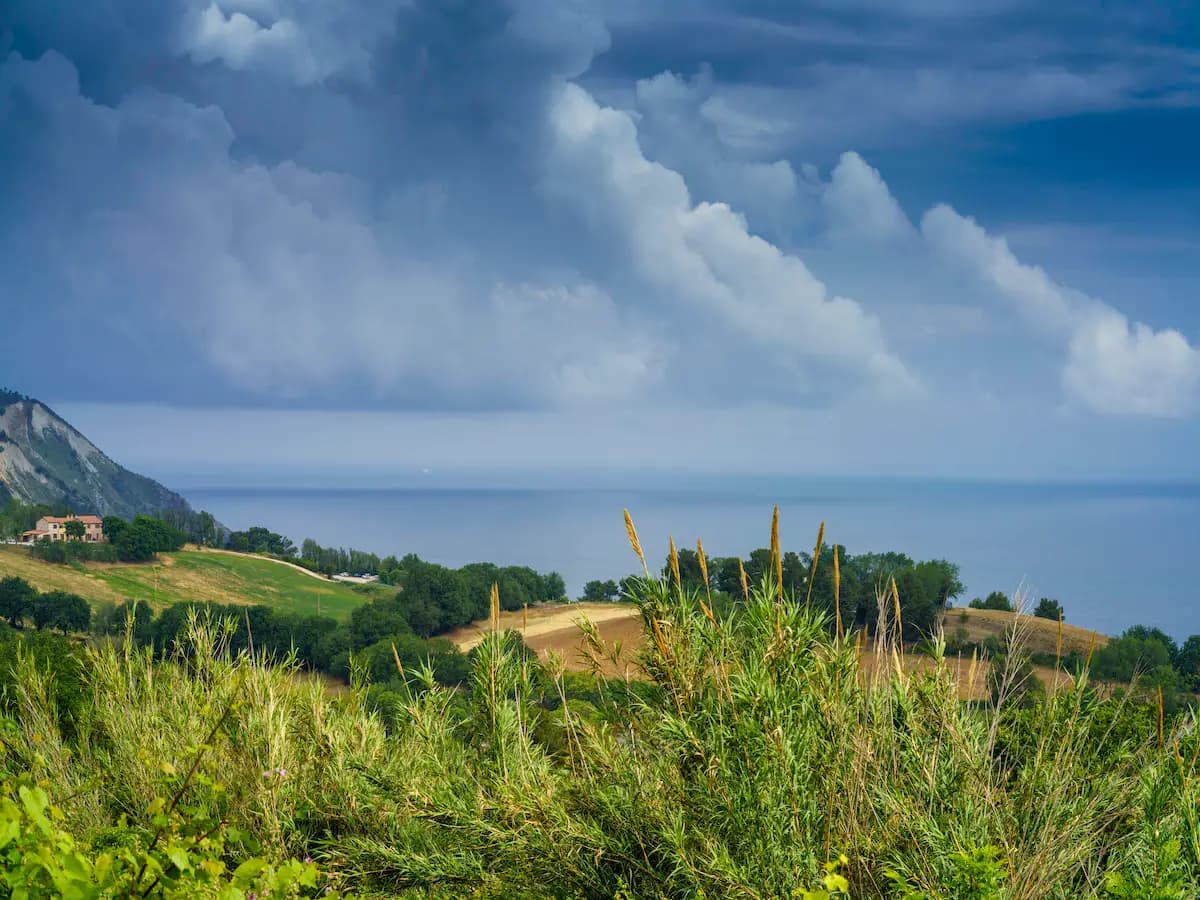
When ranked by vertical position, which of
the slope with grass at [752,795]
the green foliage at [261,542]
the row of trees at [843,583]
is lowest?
the green foliage at [261,542]

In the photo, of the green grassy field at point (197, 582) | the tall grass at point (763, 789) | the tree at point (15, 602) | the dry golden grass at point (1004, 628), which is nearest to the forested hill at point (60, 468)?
the green grassy field at point (197, 582)

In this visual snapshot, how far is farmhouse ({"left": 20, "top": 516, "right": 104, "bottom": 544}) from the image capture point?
57188 millimetres

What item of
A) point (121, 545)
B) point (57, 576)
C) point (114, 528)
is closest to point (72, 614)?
point (57, 576)

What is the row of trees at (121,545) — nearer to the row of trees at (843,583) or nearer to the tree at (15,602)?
the tree at (15,602)

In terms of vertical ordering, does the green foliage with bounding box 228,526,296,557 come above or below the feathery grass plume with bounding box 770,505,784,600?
below

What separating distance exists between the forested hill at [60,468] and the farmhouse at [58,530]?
69.2 m

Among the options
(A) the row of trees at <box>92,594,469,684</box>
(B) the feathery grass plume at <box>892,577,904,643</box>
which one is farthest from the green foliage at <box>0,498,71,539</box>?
(B) the feathery grass plume at <box>892,577,904,643</box>

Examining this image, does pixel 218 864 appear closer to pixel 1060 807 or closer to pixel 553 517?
pixel 1060 807

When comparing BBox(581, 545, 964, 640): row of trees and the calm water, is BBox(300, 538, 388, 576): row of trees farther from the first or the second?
BBox(581, 545, 964, 640): row of trees

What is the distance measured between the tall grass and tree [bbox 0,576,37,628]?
34.4m

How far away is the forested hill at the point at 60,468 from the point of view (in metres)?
131

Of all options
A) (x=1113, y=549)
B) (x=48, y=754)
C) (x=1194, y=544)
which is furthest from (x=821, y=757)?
(x=1194, y=544)

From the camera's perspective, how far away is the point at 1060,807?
284 cm

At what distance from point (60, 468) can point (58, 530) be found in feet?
327
